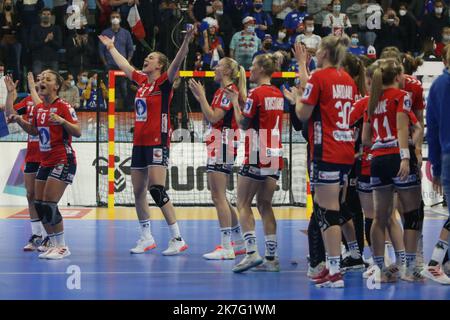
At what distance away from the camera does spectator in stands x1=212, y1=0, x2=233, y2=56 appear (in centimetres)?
2056

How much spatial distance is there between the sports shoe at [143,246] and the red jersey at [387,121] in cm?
371

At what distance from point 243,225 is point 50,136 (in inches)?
105

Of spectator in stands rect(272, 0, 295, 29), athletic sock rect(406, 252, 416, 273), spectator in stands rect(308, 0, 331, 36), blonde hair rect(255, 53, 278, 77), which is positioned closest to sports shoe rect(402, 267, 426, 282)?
athletic sock rect(406, 252, 416, 273)

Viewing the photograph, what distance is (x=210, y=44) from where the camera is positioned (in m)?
19.9

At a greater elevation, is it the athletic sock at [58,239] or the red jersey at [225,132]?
the red jersey at [225,132]

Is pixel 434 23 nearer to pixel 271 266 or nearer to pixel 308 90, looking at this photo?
pixel 271 266

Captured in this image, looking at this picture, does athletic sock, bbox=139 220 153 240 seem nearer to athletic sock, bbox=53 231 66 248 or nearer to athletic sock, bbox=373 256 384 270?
athletic sock, bbox=53 231 66 248

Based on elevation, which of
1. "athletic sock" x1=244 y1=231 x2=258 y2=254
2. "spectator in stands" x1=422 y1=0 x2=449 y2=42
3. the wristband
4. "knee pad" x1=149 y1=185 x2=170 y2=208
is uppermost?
"spectator in stands" x1=422 y1=0 x2=449 y2=42

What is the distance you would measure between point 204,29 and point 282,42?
2.04 metres

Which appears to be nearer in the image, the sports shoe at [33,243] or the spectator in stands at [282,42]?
the sports shoe at [33,243]

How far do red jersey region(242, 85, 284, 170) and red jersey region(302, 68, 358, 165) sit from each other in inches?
40.5

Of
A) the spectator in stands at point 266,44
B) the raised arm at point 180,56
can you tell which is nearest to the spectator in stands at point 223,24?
the spectator in stands at point 266,44

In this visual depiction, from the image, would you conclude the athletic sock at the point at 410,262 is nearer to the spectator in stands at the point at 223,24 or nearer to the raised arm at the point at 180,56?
the raised arm at the point at 180,56

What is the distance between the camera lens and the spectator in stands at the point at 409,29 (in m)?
21.3
